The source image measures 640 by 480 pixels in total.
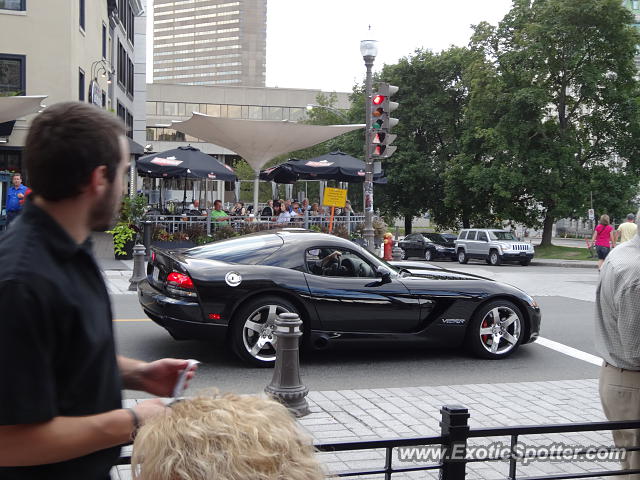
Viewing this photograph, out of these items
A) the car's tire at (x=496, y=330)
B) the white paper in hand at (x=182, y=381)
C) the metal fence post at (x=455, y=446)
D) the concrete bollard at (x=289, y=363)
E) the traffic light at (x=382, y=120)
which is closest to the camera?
the white paper in hand at (x=182, y=381)

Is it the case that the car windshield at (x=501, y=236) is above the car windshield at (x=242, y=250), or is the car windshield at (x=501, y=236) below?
below

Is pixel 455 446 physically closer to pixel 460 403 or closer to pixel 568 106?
pixel 460 403

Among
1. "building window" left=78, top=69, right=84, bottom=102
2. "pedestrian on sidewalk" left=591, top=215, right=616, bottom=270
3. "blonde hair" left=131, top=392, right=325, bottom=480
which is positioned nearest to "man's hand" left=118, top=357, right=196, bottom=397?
"blonde hair" left=131, top=392, right=325, bottom=480

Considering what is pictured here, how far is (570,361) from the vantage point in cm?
863

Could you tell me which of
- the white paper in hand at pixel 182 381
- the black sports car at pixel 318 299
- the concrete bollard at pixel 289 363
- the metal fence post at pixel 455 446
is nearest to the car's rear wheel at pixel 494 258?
the black sports car at pixel 318 299

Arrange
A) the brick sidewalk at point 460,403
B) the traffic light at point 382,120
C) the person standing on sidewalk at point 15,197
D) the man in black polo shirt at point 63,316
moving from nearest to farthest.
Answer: the man in black polo shirt at point 63,316 < the brick sidewalk at point 460,403 < the traffic light at point 382,120 < the person standing on sidewalk at point 15,197

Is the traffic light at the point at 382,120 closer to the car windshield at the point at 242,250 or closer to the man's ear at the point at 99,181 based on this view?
the car windshield at the point at 242,250

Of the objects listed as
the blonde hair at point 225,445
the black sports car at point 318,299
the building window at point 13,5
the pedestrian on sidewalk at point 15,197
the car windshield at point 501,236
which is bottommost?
the car windshield at point 501,236

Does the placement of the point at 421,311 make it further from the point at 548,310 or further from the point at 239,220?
the point at 239,220

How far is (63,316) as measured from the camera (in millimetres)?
1490

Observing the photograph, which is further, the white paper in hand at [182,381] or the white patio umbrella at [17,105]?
the white patio umbrella at [17,105]

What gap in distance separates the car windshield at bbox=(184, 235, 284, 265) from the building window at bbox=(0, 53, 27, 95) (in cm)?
1904

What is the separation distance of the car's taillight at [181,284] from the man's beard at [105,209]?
5.90m

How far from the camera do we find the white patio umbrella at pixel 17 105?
18.7 metres
